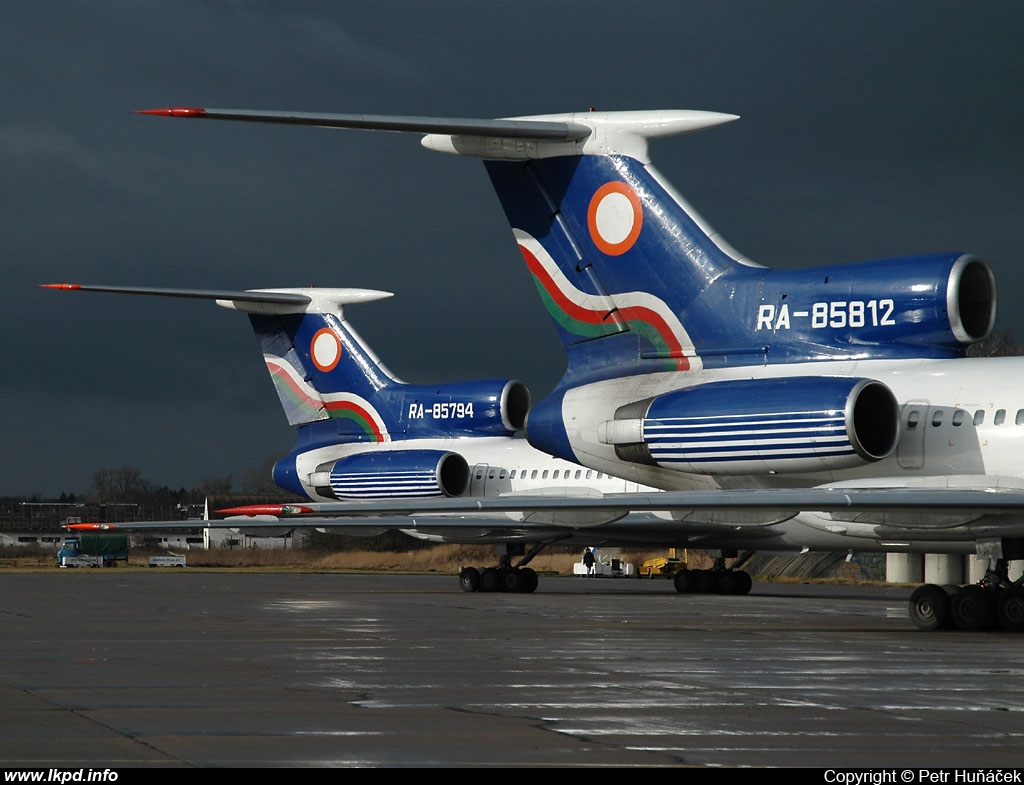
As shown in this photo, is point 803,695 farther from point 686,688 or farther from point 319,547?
point 319,547

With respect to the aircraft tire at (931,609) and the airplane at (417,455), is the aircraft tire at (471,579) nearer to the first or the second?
the airplane at (417,455)

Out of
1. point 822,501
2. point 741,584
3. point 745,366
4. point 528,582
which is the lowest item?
point 528,582

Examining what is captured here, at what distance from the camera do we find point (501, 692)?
10.1m

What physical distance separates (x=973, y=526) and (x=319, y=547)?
59.4 metres

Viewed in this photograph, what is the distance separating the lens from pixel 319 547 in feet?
240

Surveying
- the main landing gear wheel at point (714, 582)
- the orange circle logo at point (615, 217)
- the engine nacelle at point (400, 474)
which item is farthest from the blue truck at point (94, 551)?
the orange circle logo at point (615, 217)

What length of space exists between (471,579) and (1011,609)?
1771 cm

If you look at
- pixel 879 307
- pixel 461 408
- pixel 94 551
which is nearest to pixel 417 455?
pixel 461 408

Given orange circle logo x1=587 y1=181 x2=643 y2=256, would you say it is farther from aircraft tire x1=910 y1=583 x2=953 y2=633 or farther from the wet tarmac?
aircraft tire x1=910 y1=583 x2=953 y2=633

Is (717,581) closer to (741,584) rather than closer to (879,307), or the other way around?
(741,584)

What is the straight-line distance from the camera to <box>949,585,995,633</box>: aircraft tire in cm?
1670

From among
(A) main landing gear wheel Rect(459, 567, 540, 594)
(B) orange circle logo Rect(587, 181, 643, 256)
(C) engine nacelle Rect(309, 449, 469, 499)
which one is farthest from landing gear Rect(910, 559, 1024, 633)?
(C) engine nacelle Rect(309, 449, 469, 499)
